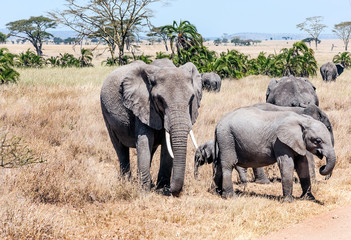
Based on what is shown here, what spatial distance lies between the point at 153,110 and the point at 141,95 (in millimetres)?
287

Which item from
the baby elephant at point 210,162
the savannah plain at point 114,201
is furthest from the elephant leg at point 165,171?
the baby elephant at point 210,162

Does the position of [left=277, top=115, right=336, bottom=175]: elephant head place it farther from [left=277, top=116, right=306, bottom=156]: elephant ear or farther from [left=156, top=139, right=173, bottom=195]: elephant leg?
[left=156, top=139, right=173, bottom=195]: elephant leg

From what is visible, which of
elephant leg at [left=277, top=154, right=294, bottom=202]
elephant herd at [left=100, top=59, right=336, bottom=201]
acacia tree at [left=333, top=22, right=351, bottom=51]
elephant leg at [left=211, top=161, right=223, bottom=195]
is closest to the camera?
elephant herd at [left=100, top=59, right=336, bottom=201]

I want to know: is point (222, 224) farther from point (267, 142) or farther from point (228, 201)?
point (267, 142)

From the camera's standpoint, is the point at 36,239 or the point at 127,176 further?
the point at 127,176

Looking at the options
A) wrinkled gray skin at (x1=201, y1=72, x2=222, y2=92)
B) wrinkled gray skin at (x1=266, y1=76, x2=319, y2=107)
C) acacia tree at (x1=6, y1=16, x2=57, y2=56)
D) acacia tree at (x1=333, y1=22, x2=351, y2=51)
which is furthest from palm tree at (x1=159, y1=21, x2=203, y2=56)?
acacia tree at (x1=333, y1=22, x2=351, y2=51)

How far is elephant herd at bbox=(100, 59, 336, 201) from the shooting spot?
225 inches

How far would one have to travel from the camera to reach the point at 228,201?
20.2ft

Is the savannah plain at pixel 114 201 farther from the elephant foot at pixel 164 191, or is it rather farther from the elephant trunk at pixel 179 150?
the elephant trunk at pixel 179 150

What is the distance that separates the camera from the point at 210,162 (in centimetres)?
759

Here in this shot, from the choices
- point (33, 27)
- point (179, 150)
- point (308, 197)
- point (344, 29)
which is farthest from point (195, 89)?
point (344, 29)

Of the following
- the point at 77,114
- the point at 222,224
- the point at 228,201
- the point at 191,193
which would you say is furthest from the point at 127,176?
the point at 77,114

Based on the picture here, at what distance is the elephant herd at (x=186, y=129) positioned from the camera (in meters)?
5.71

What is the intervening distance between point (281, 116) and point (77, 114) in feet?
19.6
